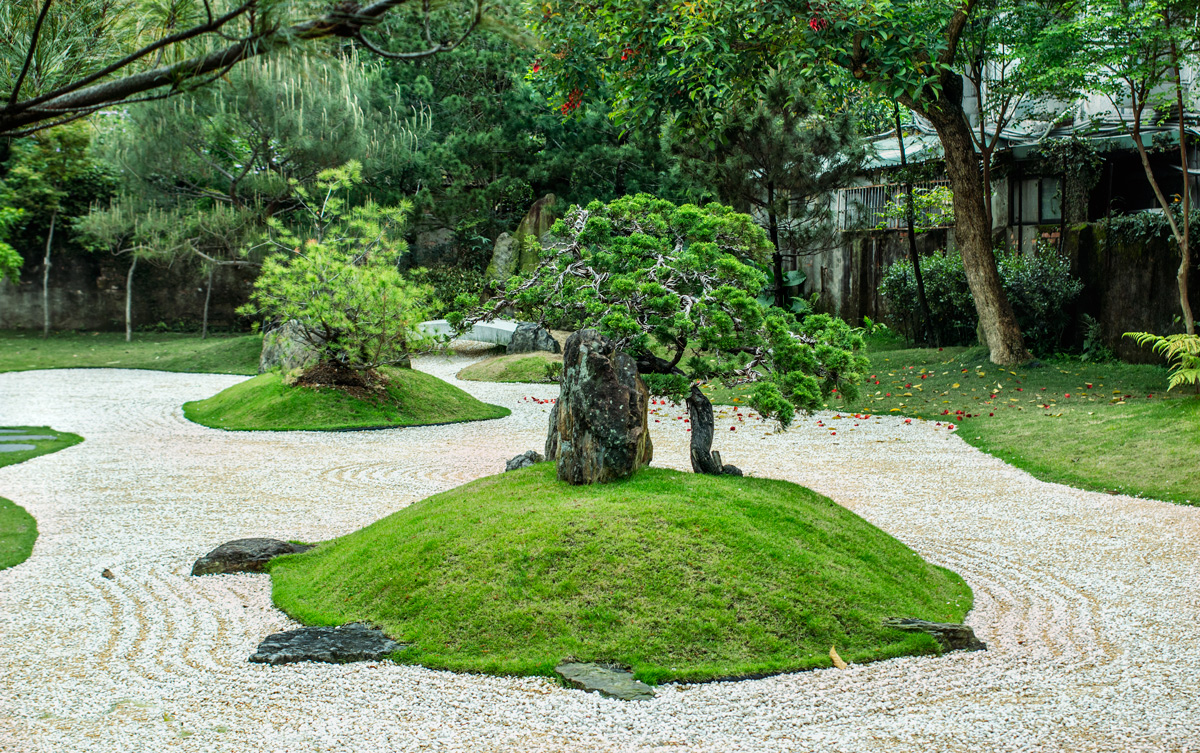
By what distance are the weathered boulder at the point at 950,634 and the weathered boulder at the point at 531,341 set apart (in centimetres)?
1394

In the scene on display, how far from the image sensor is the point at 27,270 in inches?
852

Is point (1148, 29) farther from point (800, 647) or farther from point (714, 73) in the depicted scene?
point (800, 647)

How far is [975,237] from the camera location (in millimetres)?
12703

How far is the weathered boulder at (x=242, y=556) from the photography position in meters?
5.22

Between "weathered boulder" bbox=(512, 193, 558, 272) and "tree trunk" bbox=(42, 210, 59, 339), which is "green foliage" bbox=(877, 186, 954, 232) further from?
"tree trunk" bbox=(42, 210, 59, 339)

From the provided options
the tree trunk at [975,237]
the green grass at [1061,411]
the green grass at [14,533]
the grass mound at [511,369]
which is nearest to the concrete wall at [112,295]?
the grass mound at [511,369]

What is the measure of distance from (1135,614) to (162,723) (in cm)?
439

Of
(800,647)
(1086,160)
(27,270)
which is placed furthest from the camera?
(27,270)

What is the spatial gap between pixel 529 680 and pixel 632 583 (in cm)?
76

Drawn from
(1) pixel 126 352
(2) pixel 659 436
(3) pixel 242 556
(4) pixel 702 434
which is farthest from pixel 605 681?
(1) pixel 126 352

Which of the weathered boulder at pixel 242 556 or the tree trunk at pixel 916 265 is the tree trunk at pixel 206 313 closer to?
the tree trunk at pixel 916 265

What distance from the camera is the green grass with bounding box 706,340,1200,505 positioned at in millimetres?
7664

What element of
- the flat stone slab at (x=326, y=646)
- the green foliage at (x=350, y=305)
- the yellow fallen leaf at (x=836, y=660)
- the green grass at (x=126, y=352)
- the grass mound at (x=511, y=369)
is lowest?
the yellow fallen leaf at (x=836, y=660)

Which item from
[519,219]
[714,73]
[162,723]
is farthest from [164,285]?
[162,723]
